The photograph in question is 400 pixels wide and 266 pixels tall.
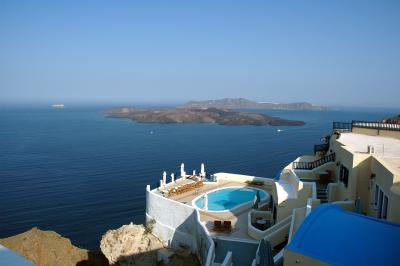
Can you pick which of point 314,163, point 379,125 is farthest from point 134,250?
point 379,125

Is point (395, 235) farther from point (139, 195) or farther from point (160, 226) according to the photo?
point (139, 195)

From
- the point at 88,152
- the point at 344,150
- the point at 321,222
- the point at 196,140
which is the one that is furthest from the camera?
the point at 196,140

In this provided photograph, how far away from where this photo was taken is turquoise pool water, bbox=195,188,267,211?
23747 millimetres

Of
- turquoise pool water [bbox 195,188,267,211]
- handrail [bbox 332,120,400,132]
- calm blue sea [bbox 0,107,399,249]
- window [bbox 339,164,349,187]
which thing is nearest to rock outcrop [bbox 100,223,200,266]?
turquoise pool water [bbox 195,188,267,211]

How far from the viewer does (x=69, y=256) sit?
24.0 m

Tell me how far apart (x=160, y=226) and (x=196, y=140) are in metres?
77.2

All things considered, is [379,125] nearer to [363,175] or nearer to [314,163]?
[314,163]

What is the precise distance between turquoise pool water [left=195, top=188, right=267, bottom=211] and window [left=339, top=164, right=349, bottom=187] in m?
7.78

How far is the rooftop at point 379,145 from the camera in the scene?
15297 millimetres

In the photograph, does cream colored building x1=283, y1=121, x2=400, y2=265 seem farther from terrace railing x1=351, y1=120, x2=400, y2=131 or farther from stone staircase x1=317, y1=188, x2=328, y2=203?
stone staircase x1=317, y1=188, x2=328, y2=203

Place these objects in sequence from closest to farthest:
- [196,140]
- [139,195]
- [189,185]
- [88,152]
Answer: [189,185] → [139,195] → [88,152] → [196,140]

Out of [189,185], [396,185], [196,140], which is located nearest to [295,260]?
[396,185]

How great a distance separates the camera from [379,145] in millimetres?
19797

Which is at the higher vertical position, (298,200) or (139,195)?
(298,200)
